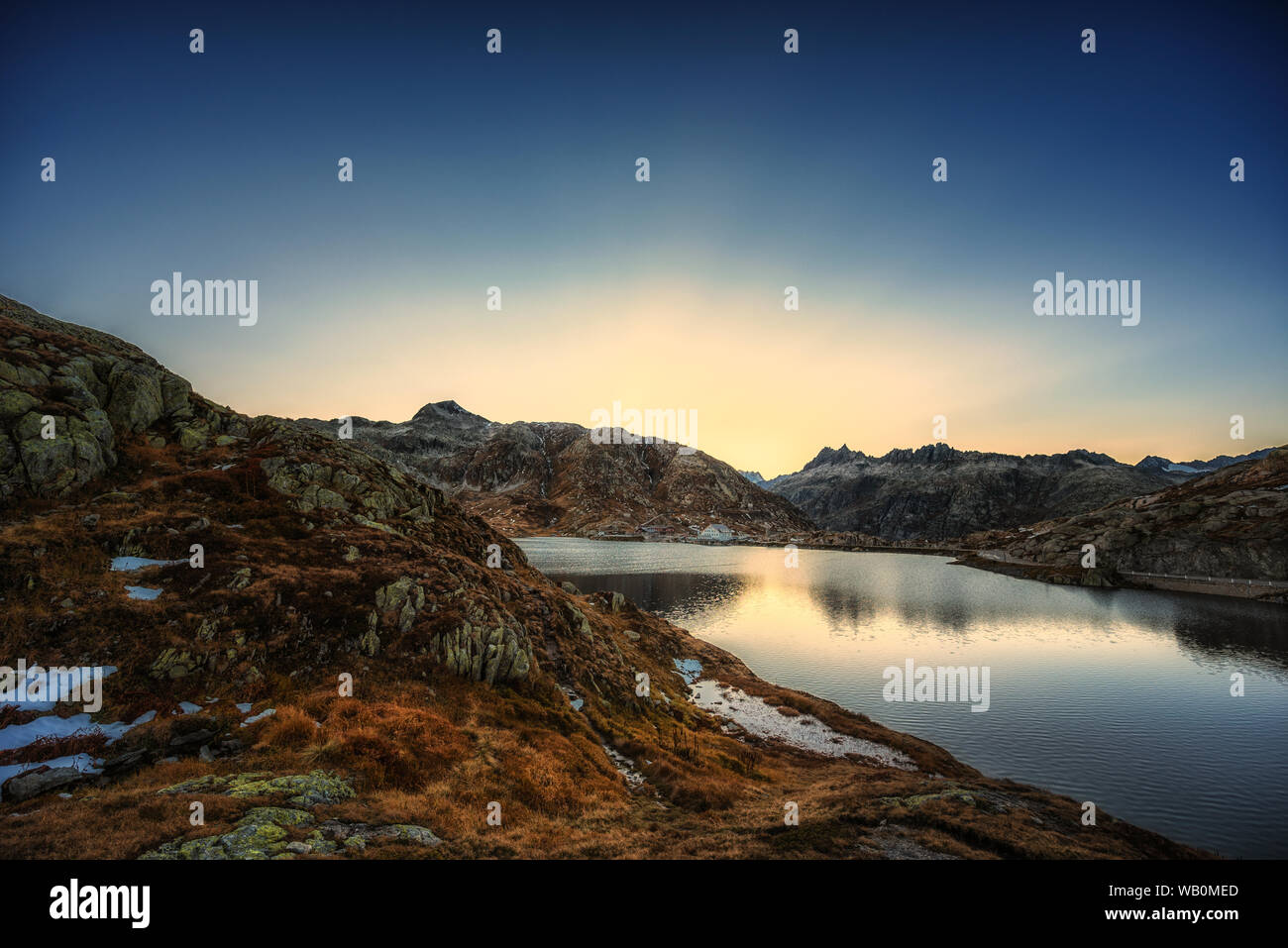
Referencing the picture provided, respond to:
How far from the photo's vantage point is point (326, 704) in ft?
73.9

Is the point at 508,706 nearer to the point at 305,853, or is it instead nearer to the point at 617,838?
the point at 617,838

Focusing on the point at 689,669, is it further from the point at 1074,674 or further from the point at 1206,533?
the point at 1206,533

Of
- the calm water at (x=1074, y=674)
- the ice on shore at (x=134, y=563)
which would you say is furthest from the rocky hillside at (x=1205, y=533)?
the ice on shore at (x=134, y=563)

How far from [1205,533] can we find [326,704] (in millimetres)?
202012

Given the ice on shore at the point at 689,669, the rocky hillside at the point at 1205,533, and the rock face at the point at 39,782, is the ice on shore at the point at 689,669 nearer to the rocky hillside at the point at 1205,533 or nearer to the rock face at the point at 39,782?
the rock face at the point at 39,782

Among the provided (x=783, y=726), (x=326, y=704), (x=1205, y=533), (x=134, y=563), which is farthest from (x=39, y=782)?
(x=1205, y=533)

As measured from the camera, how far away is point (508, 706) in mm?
27656

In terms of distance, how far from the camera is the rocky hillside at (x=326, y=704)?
16.1m

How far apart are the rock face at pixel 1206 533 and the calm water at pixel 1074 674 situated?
2263cm

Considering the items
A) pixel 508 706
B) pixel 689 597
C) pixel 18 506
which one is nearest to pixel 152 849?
pixel 508 706

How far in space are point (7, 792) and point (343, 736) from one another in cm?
882

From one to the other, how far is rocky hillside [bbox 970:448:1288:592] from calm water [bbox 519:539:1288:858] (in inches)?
899

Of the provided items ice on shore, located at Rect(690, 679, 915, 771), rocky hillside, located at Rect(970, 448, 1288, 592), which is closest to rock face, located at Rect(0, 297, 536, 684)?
ice on shore, located at Rect(690, 679, 915, 771)
